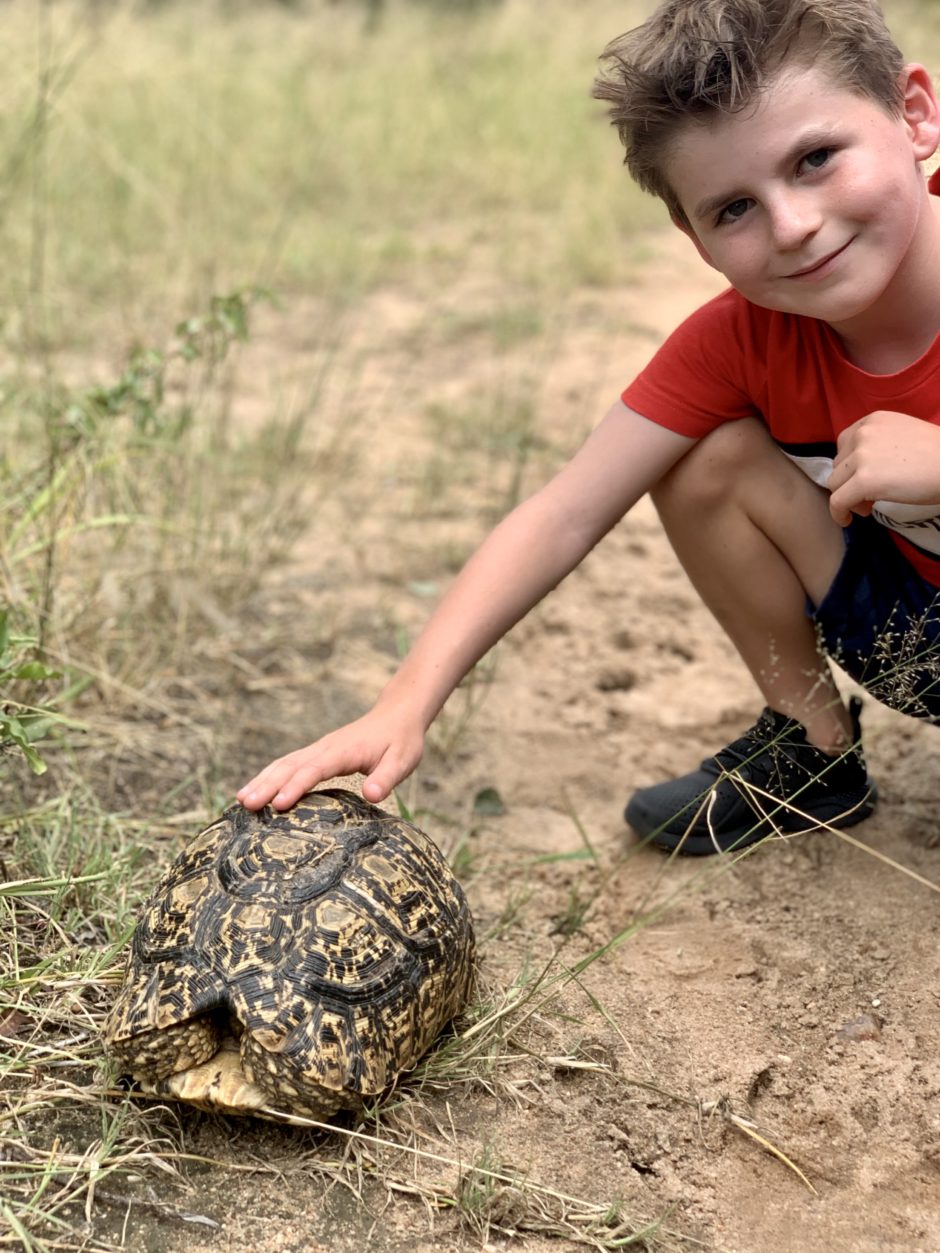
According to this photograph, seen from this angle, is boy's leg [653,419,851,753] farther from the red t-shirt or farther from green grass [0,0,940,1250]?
green grass [0,0,940,1250]

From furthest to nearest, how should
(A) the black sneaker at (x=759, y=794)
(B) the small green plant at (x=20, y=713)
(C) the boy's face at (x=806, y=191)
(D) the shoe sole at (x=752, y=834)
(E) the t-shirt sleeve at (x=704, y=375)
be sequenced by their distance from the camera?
(D) the shoe sole at (x=752, y=834)
(A) the black sneaker at (x=759, y=794)
(E) the t-shirt sleeve at (x=704, y=375)
(B) the small green plant at (x=20, y=713)
(C) the boy's face at (x=806, y=191)

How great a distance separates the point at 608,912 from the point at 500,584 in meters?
0.71

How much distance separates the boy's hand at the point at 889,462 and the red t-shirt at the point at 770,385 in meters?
0.17

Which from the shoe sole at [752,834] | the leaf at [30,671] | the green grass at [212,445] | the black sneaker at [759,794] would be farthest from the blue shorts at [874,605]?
the leaf at [30,671]

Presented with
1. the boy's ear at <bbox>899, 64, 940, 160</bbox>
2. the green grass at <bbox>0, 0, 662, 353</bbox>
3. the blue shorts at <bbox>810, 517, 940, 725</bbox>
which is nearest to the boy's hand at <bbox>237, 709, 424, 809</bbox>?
the blue shorts at <bbox>810, 517, 940, 725</bbox>

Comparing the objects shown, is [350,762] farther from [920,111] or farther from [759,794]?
[920,111]

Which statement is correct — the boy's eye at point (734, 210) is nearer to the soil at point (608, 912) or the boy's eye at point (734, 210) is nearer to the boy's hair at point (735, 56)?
the boy's hair at point (735, 56)

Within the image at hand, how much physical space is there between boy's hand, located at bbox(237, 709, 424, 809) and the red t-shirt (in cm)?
77

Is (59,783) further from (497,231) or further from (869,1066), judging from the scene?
(497,231)

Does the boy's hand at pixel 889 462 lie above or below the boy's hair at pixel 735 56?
below

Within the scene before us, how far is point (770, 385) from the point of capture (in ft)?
7.87

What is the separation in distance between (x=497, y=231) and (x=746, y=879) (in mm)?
4866

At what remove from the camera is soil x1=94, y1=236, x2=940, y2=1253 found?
1.91m

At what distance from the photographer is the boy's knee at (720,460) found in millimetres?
2473
